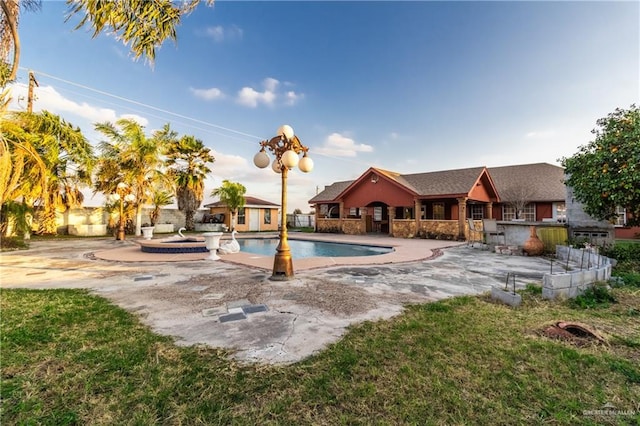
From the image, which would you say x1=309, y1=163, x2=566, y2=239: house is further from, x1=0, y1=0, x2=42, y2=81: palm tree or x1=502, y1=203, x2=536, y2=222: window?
x1=0, y1=0, x2=42, y2=81: palm tree

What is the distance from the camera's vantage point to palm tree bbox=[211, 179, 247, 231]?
2277 centimetres

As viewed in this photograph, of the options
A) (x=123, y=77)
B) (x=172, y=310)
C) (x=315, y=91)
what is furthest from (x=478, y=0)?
(x=123, y=77)

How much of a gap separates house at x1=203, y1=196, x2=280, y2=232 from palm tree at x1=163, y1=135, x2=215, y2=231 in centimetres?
319

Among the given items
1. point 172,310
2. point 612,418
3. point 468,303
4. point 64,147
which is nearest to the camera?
point 612,418

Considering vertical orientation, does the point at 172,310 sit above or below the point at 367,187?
below

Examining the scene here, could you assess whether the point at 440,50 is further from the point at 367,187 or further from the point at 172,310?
the point at 172,310

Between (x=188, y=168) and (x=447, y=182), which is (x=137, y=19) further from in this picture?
(x=188, y=168)

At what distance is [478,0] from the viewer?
34.9ft

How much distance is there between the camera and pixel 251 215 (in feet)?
85.4

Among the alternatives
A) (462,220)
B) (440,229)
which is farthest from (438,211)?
(462,220)

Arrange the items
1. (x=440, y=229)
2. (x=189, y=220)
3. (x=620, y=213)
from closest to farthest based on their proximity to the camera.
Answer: (x=620, y=213) → (x=440, y=229) → (x=189, y=220)

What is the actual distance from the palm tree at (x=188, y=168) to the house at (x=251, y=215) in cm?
319

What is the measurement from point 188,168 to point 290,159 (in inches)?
745

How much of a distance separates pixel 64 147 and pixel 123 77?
24.0 feet
